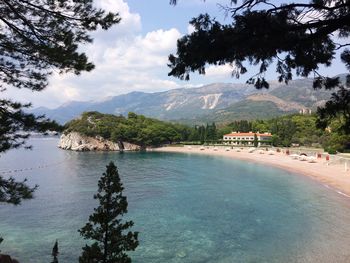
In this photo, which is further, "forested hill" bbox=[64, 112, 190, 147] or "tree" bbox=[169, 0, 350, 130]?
"forested hill" bbox=[64, 112, 190, 147]

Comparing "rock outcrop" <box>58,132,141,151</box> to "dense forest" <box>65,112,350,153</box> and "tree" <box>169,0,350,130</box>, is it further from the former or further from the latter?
"tree" <box>169,0,350,130</box>

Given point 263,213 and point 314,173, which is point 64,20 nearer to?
point 263,213

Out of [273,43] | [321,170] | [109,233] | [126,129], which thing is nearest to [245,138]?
[126,129]

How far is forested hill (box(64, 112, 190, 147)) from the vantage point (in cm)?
12569

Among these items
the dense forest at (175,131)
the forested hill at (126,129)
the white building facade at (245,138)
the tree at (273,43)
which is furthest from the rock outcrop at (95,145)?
the tree at (273,43)

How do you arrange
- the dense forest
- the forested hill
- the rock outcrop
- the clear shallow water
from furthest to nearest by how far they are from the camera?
the forested hill → the rock outcrop → the dense forest → the clear shallow water

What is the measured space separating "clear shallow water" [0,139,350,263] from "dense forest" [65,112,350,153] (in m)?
63.8

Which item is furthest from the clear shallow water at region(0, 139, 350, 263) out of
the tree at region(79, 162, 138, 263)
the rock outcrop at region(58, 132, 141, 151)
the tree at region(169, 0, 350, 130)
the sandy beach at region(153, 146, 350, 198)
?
the rock outcrop at region(58, 132, 141, 151)

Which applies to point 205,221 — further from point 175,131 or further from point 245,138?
point 175,131

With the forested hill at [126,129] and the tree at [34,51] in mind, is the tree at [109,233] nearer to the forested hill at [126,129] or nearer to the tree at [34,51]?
the tree at [34,51]

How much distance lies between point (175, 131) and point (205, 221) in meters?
115

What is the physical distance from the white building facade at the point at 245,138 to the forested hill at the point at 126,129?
21654mm

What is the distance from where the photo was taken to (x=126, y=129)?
415 feet

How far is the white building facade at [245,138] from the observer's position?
12472 cm
